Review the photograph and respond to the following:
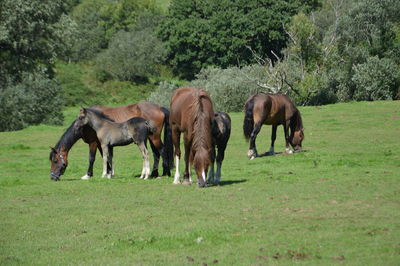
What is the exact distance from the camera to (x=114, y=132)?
17344 millimetres

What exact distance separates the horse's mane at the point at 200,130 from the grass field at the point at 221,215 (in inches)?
35.2

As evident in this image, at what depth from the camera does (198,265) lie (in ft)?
27.1

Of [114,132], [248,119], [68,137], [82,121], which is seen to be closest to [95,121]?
[82,121]

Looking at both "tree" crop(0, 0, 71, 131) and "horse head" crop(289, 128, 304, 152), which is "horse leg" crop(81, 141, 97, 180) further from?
"tree" crop(0, 0, 71, 131)

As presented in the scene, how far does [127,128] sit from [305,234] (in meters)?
8.78

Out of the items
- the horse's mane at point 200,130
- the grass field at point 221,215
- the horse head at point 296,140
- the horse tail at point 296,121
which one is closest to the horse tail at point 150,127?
the grass field at point 221,215

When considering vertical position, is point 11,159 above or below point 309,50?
below

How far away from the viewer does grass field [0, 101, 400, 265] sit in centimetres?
876

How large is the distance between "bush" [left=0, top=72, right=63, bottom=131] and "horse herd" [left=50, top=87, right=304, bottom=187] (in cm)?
2121

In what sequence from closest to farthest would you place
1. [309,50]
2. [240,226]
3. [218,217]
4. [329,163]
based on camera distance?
→ [240,226] < [218,217] < [329,163] < [309,50]

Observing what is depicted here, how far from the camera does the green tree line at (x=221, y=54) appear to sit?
41.0 meters

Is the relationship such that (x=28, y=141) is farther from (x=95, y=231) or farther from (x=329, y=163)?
(x=95, y=231)

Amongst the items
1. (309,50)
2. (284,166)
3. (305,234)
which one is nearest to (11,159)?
(284,166)

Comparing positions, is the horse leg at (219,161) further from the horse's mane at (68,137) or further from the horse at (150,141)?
the horse's mane at (68,137)
